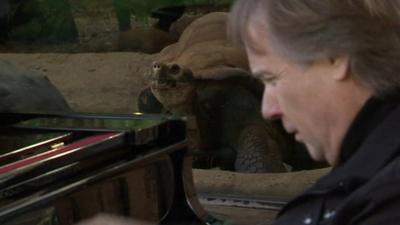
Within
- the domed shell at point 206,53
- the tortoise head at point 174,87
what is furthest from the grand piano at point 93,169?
the tortoise head at point 174,87

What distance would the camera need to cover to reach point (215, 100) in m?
5.35

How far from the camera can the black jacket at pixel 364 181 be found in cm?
134

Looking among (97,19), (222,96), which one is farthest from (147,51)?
(222,96)

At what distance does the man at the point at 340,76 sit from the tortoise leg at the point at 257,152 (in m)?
3.70

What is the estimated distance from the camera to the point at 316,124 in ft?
4.91

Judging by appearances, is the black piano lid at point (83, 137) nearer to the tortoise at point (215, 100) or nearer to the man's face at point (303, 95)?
the man's face at point (303, 95)

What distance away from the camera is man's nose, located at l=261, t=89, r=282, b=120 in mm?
1539

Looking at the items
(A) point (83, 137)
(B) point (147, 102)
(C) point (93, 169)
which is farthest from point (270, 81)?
(B) point (147, 102)

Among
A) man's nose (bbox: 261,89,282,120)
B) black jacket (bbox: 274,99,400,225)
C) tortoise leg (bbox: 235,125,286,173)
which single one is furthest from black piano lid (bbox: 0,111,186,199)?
tortoise leg (bbox: 235,125,286,173)

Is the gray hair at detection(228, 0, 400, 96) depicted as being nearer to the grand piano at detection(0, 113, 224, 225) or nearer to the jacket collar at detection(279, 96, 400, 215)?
the jacket collar at detection(279, 96, 400, 215)

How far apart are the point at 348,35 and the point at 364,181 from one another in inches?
7.6

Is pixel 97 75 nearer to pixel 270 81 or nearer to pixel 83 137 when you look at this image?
pixel 83 137

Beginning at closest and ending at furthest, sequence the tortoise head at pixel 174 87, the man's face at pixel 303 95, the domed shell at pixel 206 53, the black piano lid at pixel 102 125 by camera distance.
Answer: the man's face at pixel 303 95 → the black piano lid at pixel 102 125 → the domed shell at pixel 206 53 → the tortoise head at pixel 174 87

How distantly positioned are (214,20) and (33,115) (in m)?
1.96
